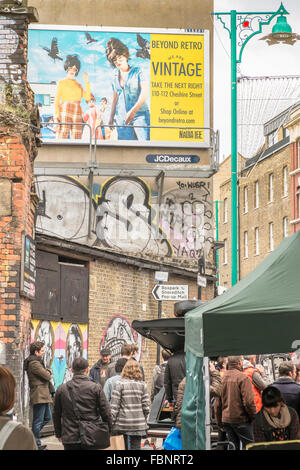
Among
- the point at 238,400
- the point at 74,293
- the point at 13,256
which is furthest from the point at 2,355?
the point at 74,293

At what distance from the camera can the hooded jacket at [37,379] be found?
1223 cm

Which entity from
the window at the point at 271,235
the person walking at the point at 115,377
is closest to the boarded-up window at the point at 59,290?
the person walking at the point at 115,377

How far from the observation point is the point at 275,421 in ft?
24.7

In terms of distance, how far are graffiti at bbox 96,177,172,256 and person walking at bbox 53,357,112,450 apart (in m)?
17.6

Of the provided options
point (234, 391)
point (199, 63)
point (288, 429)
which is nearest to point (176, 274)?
point (199, 63)

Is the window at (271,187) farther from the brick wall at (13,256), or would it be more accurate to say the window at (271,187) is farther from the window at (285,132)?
the brick wall at (13,256)

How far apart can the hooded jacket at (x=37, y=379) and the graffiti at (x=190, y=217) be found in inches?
612

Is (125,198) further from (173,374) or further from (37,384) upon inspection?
(173,374)

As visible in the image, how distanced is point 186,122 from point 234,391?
62.2 feet

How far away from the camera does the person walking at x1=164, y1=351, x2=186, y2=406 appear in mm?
11125

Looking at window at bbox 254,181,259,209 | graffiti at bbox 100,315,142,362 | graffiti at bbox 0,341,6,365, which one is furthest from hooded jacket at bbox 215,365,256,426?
window at bbox 254,181,259,209

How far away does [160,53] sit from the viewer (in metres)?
28.4

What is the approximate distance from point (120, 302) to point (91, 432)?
13.2 metres

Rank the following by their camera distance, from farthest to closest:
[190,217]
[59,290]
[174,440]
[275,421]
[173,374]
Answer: [190,217]
[59,290]
[173,374]
[174,440]
[275,421]
